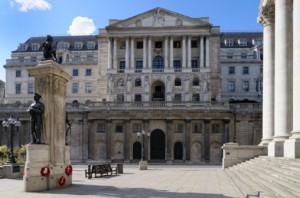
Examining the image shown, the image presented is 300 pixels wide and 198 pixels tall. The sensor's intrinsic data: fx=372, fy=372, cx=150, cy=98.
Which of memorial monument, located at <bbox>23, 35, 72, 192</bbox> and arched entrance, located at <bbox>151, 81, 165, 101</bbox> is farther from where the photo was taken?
arched entrance, located at <bbox>151, 81, 165, 101</bbox>

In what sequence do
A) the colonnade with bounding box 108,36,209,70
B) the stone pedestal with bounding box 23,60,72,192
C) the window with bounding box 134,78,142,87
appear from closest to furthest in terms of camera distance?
1. the stone pedestal with bounding box 23,60,72,192
2. the window with bounding box 134,78,142,87
3. the colonnade with bounding box 108,36,209,70

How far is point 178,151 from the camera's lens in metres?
64.5

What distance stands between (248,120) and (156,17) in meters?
27.9

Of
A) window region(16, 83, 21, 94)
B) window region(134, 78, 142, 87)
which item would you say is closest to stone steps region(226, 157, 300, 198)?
window region(134, 78, 142, 87)

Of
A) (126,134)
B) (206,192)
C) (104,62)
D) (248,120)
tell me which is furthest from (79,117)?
(206,192)

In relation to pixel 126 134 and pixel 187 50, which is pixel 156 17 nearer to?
pixel 187 50

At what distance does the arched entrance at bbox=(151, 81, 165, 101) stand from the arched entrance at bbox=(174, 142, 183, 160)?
12979mm

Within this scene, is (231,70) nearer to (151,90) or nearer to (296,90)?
(151,90)

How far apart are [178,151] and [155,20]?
27234 millimetres

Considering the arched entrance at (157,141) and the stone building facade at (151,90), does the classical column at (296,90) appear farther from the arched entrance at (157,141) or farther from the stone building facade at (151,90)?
the arched entrance at (157,141)

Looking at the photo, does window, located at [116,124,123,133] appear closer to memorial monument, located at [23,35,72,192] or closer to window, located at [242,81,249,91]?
window, located at [242,81,249,91]

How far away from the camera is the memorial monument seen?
17.8 metres

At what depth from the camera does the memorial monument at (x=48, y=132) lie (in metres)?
17.8

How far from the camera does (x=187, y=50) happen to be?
245 ft
